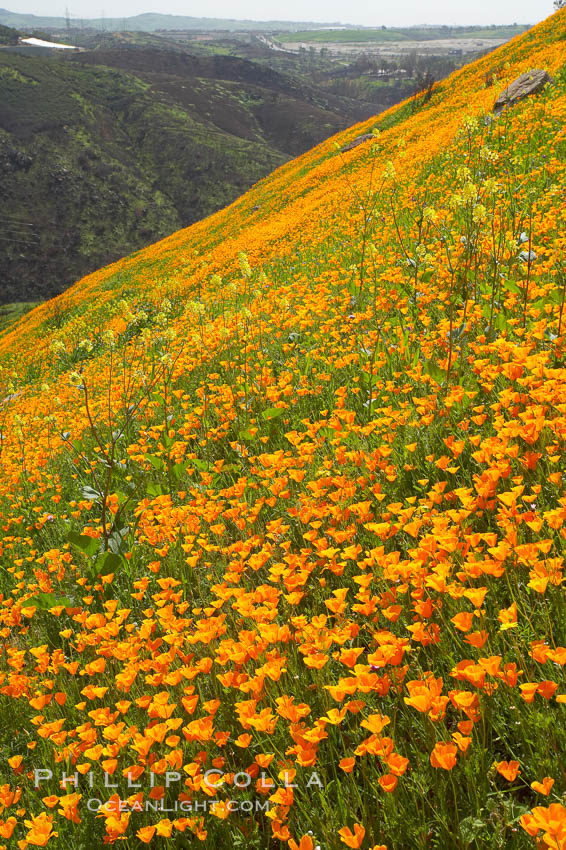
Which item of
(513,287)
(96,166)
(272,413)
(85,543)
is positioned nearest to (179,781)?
(85,543)

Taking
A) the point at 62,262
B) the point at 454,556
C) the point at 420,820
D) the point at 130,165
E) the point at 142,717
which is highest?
the point at 130,165

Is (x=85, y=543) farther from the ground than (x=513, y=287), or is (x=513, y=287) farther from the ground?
(x=513, y=287)

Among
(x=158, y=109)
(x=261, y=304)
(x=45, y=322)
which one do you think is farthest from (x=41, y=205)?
(x=261, y=304)

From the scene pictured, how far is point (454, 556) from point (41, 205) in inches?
3774

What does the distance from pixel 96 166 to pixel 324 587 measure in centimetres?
10142

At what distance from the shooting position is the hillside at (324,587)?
1.75 metres

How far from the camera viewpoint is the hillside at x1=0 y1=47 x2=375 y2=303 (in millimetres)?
77688

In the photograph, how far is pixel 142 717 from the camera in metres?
2.59

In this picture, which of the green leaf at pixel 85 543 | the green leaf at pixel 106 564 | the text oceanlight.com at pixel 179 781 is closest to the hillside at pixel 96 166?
the green leaf at pixel 85 543

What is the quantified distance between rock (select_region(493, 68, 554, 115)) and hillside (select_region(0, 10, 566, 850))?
6.66 metres

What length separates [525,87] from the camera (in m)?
13.7

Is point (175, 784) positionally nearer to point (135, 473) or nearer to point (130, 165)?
point (135, 473)

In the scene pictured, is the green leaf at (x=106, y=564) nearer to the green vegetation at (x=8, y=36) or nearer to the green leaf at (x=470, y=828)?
the green leaf at (x=470, y=828)

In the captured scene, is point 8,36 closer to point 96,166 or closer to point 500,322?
point 96,166
